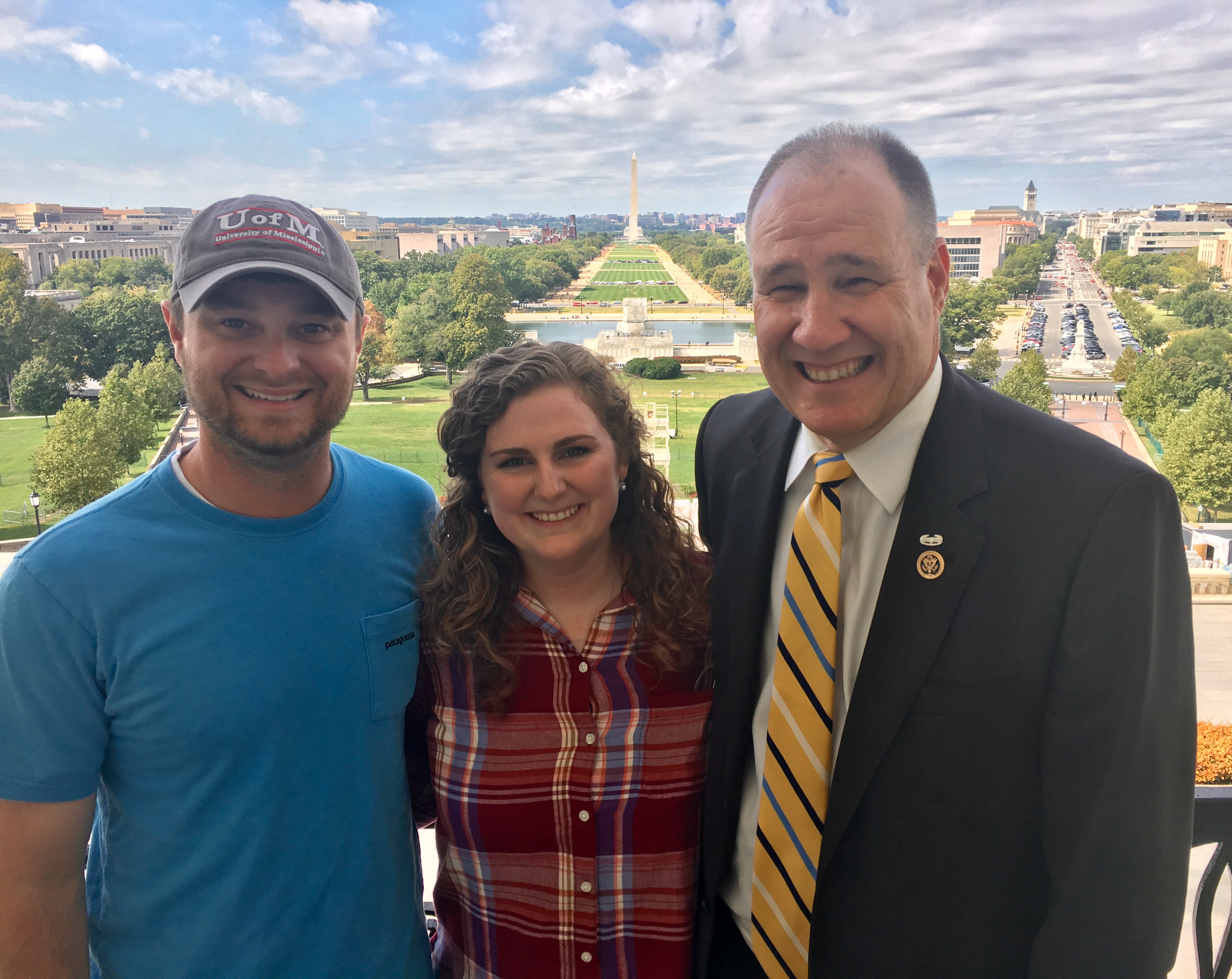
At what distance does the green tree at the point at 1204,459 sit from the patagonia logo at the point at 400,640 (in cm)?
1749

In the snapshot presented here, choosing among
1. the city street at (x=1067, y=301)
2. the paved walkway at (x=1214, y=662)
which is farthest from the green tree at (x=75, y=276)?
the paved walkway at (x=1214, y=662)

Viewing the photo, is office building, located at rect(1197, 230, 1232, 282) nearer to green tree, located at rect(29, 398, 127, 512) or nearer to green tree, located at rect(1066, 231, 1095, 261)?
green tree, located at rect(1066, 231, 1095, 261)

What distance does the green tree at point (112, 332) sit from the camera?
88.7 feet

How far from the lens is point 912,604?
61.0 inches

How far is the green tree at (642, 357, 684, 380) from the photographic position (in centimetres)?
2652

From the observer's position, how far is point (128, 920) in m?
1.63

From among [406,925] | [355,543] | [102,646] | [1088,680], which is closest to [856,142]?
[1088,680]

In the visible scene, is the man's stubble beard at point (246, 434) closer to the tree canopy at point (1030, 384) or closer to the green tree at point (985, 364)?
the tree canopy at point (1030, 384)

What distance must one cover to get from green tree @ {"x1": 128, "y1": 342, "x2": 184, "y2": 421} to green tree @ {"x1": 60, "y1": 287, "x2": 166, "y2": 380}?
6.54m

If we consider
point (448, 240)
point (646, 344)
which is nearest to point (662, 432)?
point (646, 344)

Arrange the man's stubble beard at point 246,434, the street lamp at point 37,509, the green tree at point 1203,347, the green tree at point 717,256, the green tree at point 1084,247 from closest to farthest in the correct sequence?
the man's stubble beard at point 246,434
the street lamp at point 37,509
the green tree at point 1203,347
the green tree at point 717,256
the green tree at point 1084,247

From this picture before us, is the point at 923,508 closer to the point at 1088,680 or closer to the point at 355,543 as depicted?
the point at 1088,680

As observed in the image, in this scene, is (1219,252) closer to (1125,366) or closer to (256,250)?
(1125,366)

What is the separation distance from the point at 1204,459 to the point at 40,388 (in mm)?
26913
